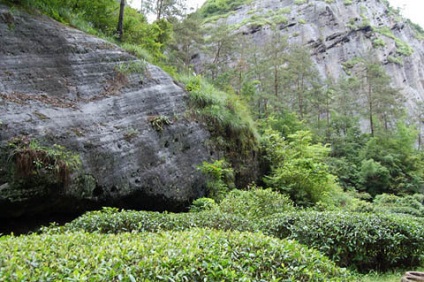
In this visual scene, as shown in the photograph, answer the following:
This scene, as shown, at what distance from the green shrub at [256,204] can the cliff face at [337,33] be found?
3845cm

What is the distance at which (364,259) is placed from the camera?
20.4 ft

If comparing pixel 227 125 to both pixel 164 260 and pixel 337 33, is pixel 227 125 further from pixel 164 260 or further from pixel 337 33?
pixel 337 33

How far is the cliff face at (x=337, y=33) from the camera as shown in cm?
4697

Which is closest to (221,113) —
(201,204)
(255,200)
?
(201,204)

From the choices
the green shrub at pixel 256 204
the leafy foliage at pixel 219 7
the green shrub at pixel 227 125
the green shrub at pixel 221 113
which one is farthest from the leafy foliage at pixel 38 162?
the leafy foliage at pixel 219 7

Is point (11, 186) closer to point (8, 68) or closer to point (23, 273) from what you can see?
point (8, 68)

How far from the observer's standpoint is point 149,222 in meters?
6.16

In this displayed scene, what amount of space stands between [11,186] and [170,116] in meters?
4.88

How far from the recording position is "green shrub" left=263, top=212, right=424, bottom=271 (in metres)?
6.06

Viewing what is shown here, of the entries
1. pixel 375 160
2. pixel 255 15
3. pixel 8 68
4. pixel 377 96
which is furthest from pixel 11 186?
pixel 255 15

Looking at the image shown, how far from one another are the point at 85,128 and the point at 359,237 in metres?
6.56

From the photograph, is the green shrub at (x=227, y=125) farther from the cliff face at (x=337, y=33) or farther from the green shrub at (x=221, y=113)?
the cliff face at (x=337, y=33)

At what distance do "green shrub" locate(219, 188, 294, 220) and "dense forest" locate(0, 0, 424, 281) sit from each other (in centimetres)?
3

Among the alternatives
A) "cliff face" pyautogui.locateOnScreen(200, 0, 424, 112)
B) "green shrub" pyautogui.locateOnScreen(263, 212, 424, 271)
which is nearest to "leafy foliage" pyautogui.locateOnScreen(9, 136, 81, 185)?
"green shrub" pyautogui.locateOnScreen(263, 212, 424, 271)
